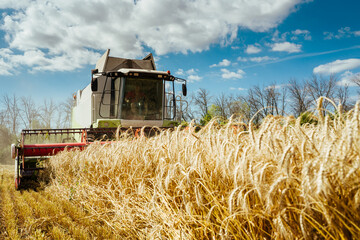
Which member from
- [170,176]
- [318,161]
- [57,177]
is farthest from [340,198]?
[57,177]

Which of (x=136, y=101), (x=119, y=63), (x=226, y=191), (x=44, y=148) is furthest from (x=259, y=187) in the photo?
(x=119, y=63)

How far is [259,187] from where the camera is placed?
44.9 inches

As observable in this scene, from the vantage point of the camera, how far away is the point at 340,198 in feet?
3.36

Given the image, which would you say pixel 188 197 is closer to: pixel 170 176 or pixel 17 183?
pixel 170 176

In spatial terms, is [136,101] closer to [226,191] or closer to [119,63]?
[119,63]

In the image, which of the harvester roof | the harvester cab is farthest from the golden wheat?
the harvester roof

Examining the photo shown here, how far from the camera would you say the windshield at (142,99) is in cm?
750

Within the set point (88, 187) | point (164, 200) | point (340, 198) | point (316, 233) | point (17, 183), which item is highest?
point (340, 198)

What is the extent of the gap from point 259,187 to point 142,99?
6.83 m

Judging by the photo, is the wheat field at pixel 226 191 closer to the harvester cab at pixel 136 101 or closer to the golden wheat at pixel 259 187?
the golden wheat at pixel 259 187

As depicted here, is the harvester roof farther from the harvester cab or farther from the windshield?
the windshield

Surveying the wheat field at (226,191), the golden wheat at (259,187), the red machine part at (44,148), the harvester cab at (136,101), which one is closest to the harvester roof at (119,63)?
the harvester cab at (136,101)

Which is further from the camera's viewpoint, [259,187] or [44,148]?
[44,148]

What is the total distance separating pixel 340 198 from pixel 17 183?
211 inches
